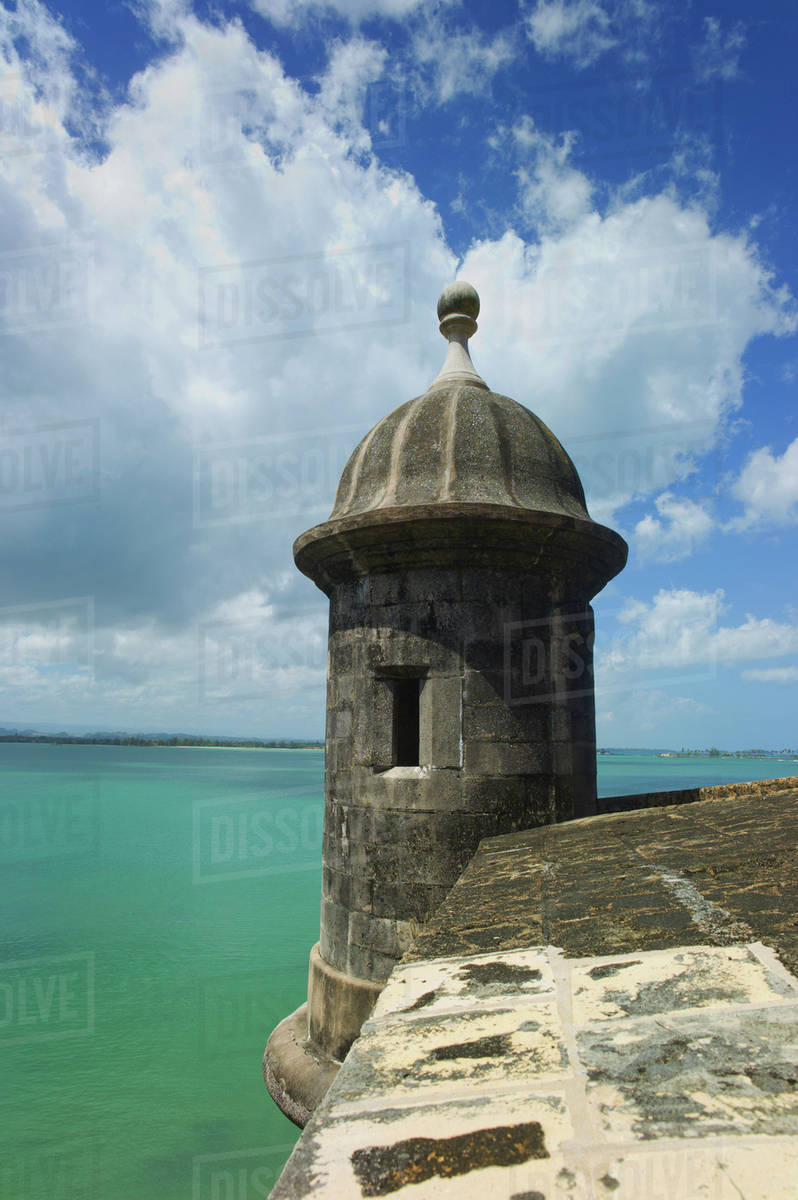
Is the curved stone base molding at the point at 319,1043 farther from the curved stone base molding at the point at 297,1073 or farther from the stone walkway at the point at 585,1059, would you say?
the stone walkway at the point at 585,1059

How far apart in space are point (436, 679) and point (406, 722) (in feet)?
1.46

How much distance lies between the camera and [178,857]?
23.5 m

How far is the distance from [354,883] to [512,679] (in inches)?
59.1

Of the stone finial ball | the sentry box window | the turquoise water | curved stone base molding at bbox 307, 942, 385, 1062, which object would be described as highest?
the stone finial ball

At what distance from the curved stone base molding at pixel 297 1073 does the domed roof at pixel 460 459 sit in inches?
133

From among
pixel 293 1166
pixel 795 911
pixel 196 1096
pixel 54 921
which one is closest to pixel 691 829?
pixel 795 911

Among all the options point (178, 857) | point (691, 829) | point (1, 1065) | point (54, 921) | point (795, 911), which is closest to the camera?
point (795, 911)

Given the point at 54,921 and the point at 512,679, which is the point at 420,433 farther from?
the point at 54,921

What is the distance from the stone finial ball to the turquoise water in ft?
21.0

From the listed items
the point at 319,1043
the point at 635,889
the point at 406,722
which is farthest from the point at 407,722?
the point at 635,889

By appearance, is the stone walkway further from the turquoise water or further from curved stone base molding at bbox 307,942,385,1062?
the turquoise water

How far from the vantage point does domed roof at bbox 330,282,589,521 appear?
4492 mm

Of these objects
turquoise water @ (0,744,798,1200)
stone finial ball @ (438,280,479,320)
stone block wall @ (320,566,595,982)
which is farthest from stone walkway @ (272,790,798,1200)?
turquoise water @ (0,744,798,1200)

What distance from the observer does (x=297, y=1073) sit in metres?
4.55
